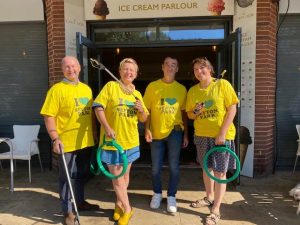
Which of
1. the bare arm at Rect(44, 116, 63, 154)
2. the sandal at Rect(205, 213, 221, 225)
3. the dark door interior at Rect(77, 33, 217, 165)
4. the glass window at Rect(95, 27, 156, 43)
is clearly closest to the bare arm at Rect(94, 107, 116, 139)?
the bare arm at Rect(44, 116, 63, 154)

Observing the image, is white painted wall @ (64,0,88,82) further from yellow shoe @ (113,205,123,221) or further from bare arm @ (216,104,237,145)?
bare arm @ (216,104,237,145)

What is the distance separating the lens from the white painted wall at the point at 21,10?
18.5 ft

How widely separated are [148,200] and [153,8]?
2.86 m

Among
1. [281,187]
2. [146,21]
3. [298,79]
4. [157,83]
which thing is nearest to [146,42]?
[146,21]

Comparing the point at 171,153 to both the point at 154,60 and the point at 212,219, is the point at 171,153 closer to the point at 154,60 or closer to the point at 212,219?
the point at 212,219

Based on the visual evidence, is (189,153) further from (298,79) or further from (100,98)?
(100,98)

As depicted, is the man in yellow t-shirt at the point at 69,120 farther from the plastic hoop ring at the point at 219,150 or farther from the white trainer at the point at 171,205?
the plastic hoop ring at the point at 219,150

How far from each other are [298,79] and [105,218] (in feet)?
12.5

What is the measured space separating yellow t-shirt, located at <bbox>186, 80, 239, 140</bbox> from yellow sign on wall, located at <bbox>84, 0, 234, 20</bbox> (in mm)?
2044

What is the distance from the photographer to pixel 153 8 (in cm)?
529

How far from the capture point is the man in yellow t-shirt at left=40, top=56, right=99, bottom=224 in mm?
3359

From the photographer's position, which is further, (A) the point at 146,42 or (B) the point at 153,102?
(A) the point at 146,42

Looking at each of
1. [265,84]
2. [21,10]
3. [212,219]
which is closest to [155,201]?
[212,219]

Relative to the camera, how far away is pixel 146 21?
5438 millimetres
